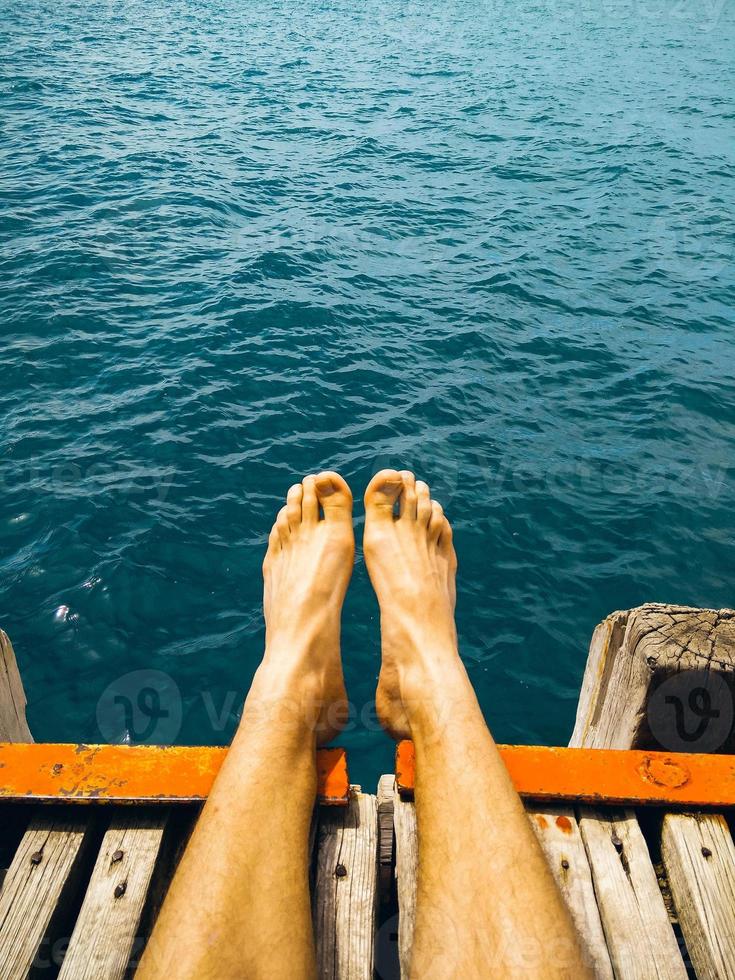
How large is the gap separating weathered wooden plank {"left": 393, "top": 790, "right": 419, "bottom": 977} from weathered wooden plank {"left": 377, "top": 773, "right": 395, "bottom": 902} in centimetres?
4

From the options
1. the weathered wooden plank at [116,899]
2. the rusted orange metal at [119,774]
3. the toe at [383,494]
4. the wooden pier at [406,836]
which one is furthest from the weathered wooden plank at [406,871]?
the toe at [383,494]

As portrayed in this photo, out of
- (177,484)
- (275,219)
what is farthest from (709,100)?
(177,484)

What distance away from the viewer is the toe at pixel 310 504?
140 inches

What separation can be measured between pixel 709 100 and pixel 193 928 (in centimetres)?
2362

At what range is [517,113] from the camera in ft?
59.3

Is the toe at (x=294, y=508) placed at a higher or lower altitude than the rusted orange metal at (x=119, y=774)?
lower

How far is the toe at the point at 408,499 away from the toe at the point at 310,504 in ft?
1.40

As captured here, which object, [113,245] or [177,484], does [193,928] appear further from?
[113,245]

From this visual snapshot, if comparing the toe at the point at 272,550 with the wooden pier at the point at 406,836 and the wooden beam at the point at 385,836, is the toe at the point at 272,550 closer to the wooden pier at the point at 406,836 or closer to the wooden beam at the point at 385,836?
the wooden pier at the point at 406,836

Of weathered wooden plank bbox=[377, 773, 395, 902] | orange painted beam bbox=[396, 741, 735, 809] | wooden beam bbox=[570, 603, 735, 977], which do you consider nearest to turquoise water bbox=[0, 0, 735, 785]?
weathered wooden plank bbox=[377, 773, 395, 902]

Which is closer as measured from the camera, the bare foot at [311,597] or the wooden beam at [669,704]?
the wooden beam at [669,704]

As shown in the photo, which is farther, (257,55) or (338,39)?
(338,39)

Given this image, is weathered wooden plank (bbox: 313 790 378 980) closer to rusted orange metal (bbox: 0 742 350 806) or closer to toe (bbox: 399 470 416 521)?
rusted orange metal (bbox: 0 742 350 806)

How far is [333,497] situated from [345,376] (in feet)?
13.1
